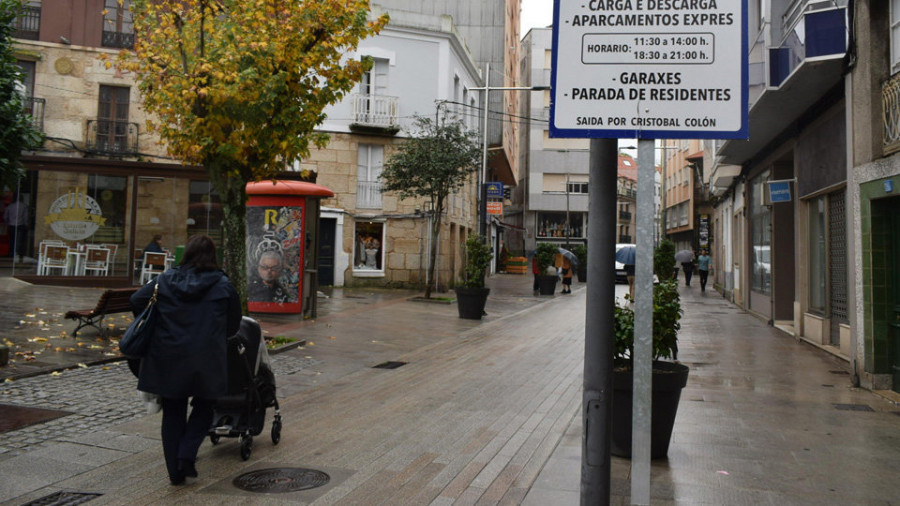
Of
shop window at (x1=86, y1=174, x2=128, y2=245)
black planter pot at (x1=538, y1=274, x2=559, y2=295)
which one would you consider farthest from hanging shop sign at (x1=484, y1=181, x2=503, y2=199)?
shop window at (x1=86, y1=174, x2=128, y2=245)

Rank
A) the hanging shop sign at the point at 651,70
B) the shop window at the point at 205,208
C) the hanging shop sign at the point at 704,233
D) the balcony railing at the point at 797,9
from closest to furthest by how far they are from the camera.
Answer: the hanging shop sign at the point at 651,70, the balcony railing at the point at 797,9, the shop window at the point at 205,208, the hanging shop sign at the point at 704,233

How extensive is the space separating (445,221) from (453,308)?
7943 millimetres

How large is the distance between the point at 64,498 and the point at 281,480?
1322 millimetres

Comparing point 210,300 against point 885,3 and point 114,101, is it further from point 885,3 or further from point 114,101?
point 114,101

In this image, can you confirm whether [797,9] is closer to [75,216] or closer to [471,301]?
[471,301]

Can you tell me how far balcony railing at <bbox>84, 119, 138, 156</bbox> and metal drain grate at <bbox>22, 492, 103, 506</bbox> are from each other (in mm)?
21818

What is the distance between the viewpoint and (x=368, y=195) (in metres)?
25.4

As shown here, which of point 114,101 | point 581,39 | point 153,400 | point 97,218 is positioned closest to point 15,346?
point 153,400

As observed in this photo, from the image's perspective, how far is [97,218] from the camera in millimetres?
19438

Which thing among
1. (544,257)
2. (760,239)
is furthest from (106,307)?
(544,257)

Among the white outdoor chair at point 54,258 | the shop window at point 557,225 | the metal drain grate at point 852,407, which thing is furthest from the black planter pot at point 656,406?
the shop window at point 557,225

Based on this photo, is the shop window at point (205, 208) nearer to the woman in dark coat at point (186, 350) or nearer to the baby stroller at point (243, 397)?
the baby stroller at point (243, 397)

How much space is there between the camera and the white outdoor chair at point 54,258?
1864 centimetres

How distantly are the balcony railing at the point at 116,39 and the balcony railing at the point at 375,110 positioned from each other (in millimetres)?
8019
